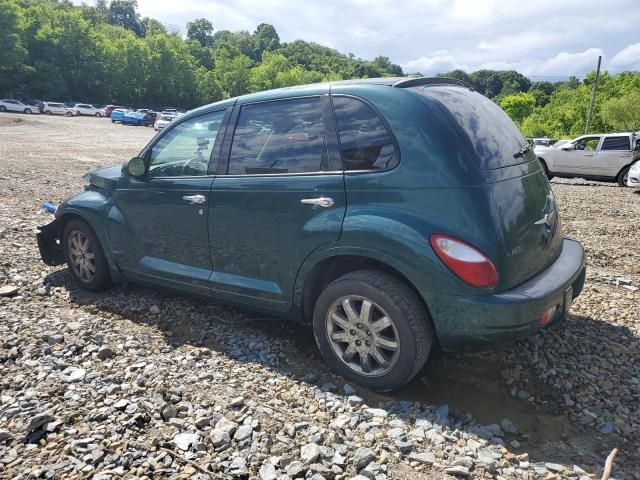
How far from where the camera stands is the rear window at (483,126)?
2.92 metres

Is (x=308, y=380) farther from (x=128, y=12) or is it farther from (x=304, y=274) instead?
(x=128, y=12)

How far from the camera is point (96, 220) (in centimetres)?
443

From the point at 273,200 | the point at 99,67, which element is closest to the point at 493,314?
the point at 273,200

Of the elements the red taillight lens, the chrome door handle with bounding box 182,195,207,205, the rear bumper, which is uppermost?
the chrome door handle with bounding box 182,195,207,205

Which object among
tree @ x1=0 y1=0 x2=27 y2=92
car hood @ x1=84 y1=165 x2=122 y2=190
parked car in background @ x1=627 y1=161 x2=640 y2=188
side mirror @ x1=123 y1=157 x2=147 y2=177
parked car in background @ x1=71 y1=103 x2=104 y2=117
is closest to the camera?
side mirror @ x1=123 y1=157 x2=147 y2=177

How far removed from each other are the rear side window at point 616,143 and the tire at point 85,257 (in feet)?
48.1

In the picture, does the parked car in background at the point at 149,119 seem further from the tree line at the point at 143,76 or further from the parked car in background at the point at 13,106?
the tree line at the point at 143,76

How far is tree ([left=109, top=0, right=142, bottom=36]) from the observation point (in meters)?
148

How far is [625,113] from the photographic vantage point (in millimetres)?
39938

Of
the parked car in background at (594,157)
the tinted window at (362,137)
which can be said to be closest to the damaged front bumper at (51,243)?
the tinted window at (362,137)

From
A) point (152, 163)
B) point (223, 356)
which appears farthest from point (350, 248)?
point (152, 163)

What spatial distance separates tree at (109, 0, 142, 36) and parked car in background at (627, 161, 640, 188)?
525 feet

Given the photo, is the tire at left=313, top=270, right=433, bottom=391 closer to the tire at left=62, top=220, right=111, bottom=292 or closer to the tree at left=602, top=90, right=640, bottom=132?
the tire at left=62, top=220, right=111, bottom=292

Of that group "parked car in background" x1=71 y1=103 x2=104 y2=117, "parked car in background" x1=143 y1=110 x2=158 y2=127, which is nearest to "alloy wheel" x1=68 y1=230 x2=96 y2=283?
"parked car in background" x1=143 y1=110 x2=158 y2=127
